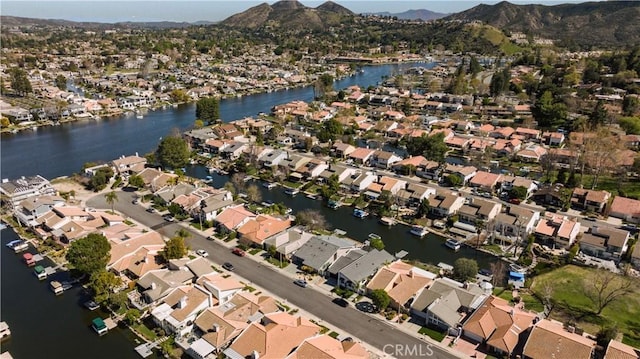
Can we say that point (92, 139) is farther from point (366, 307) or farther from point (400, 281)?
point (400, 281)

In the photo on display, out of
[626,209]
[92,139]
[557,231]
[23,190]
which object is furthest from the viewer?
[92,139]

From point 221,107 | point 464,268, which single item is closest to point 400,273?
point 464,268

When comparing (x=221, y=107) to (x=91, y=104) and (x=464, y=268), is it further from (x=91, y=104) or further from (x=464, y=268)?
(x=464, y=268)

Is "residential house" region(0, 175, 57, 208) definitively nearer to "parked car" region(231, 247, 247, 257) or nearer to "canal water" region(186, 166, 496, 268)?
"canal water" region(186, 166, 496, 268)

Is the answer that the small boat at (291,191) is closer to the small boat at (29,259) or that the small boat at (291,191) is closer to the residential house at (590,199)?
the small boat at (29,259)

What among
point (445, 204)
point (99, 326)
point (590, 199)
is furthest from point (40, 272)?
point (590, 199)

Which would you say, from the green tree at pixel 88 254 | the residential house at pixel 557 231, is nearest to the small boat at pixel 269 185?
the green tree at pixel 88 254
